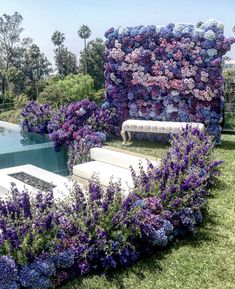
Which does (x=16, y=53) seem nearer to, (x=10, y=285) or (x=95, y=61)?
(x=95, y=61)

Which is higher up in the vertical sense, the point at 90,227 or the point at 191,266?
the point at 90,227

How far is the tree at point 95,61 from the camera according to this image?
44531mm

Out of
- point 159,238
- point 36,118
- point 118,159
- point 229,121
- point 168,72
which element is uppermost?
point 168,72

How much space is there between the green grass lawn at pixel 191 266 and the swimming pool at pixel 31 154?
594 cm

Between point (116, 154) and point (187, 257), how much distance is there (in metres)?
3.97

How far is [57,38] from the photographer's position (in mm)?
52688

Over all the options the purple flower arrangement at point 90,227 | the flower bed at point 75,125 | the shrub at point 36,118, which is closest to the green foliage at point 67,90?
the shrub at point 36,118

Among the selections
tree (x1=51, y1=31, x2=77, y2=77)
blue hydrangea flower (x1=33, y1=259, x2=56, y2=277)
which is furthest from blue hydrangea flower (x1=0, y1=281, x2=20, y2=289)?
tree (x1=51, y1=31, x2=77, y2=77)

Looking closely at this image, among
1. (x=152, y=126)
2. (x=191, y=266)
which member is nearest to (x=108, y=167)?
(x=152, y=126)

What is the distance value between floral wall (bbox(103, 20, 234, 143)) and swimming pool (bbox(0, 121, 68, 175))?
2541 millimetres

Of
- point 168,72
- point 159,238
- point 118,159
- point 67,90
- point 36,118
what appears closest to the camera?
point 159,238

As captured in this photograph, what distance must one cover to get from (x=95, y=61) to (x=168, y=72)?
34560 mm

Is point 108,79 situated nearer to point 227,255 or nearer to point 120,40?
point 120,40

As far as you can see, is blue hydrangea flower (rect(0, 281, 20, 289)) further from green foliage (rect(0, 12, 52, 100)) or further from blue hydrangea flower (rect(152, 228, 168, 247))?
green foliage (rect(0, 12, 52, 100))
